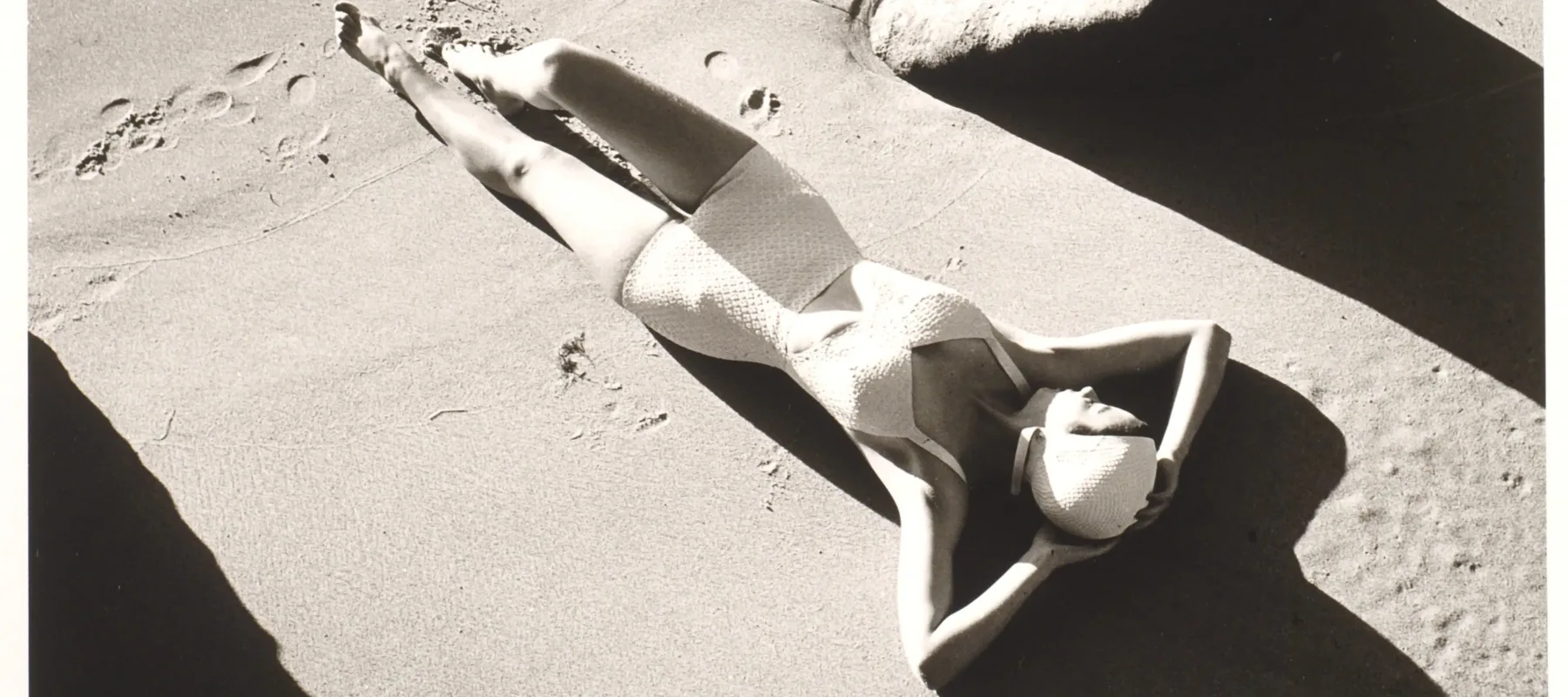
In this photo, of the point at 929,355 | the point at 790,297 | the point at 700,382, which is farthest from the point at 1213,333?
the point at 700,382

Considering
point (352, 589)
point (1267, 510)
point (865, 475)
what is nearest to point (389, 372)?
point (352, 589)

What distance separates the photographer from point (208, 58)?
9.36 feet

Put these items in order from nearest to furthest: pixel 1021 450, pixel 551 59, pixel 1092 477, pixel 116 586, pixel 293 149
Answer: pixel 1092 477 → pixel 1021 450 → pixel 551 59 → pixel 116 586 → pixel 293 149

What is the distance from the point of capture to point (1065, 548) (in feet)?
7.49

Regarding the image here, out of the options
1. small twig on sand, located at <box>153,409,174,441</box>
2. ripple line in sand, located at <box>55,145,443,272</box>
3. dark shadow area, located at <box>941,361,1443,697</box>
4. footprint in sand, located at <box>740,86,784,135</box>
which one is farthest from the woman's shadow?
small twig on sand, located at <box>153,409,174,441</box>

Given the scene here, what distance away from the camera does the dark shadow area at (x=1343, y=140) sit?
8.25 feet

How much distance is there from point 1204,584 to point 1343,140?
1.13m

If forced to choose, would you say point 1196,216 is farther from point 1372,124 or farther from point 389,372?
point 389,372

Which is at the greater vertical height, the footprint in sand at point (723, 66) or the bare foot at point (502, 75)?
the bare foot at point (502, 75)

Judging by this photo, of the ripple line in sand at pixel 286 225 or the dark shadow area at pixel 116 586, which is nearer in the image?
the dark shadow area at pixel 116 586

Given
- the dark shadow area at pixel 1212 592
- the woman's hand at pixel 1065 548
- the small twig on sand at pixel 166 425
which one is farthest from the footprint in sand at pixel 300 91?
the woman's hand at pixel 1065 548

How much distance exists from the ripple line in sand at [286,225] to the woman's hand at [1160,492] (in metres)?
1.93

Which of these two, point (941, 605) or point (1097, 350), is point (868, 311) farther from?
point (941, 605)

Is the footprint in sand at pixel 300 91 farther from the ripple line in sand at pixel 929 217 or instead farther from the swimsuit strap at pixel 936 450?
the swimsuit strap at pixel 936 450
